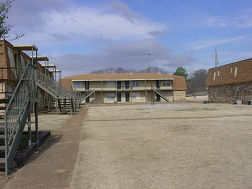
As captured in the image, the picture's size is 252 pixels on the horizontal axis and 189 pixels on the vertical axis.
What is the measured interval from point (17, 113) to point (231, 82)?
3424 centimetres

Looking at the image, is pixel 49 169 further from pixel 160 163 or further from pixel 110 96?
pixel 110 96

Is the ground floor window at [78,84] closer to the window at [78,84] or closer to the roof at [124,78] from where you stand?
the window at [78,84]

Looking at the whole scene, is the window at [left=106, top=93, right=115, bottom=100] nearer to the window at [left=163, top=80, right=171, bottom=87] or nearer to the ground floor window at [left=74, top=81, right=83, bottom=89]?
the ground floor window at [left=74, top=81, right=83, bottom=89]

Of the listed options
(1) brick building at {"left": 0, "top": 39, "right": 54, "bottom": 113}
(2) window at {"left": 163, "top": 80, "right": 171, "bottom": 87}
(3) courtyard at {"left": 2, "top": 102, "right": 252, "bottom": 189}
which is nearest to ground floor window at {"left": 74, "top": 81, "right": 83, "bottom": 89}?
(2) window at {"left": 163, "top": 80, "right": 171, "bottom": 87}

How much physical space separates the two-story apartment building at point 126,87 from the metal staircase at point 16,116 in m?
38.2

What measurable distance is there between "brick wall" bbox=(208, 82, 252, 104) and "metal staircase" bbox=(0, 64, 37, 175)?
30.8 m

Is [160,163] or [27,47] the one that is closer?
[160,163]

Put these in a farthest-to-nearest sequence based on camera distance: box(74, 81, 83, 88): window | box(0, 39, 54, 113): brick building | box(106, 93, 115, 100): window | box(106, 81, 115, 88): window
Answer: box(106, 93, 115, 100): window → box(106, 81, 115, 88): window → box(74, 81, 83, 88): window → box(0, 39, 54, 113): brick building

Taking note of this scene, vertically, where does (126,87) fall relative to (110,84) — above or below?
below

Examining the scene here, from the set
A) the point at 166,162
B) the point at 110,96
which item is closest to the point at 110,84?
the point at 110,96

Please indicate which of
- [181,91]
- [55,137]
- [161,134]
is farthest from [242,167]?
[181,91]

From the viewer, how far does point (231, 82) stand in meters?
35.5

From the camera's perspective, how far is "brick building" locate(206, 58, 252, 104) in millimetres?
32250

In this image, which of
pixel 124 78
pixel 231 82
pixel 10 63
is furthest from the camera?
pixel 124 78
